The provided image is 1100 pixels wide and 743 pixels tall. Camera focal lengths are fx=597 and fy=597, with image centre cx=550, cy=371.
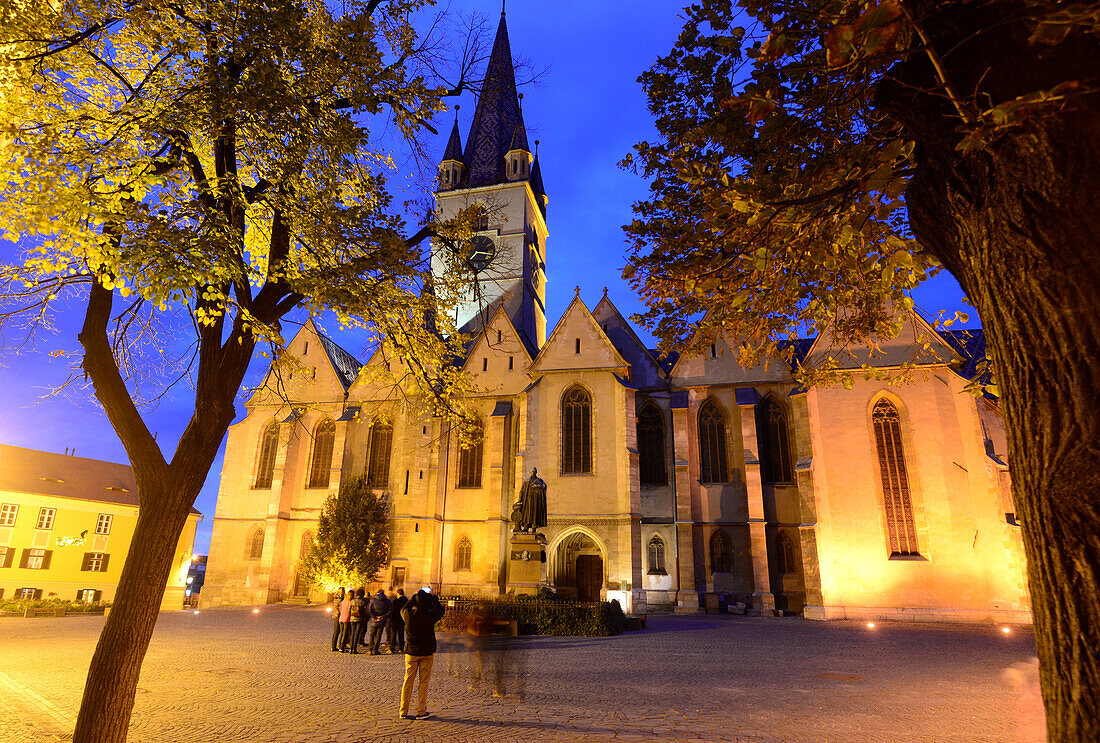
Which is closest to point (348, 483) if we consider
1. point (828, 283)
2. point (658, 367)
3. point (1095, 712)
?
point (658, 367)

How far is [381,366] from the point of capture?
9.27 m

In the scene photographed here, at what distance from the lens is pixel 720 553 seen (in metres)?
27.1

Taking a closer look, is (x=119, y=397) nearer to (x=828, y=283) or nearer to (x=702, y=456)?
(x=828, y=283)

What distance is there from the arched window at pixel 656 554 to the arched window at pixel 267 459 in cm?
2071

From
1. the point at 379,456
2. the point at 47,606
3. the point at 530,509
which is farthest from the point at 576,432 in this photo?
the point at 47,606

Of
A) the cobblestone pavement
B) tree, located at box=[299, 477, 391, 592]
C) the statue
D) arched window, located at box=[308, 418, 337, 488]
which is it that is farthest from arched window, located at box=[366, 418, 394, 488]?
the cobblestone pavement

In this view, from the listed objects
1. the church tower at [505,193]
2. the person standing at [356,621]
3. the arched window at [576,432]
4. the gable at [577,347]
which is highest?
the church tower at [505,193]

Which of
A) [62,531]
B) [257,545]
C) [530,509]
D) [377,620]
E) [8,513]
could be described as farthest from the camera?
[62,531]

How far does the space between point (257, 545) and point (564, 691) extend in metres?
28.1

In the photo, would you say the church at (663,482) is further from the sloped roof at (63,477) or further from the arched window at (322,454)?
the sloped roof at (63,477)

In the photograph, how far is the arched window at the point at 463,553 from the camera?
29905 millimetres

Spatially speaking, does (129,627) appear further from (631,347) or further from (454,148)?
(454,148)

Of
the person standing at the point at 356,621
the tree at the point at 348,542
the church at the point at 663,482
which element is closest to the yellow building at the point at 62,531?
the tree at the point at 348,542

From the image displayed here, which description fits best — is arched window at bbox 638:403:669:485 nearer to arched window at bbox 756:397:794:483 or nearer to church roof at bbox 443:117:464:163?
arched window at bbox 756:397:794:483
